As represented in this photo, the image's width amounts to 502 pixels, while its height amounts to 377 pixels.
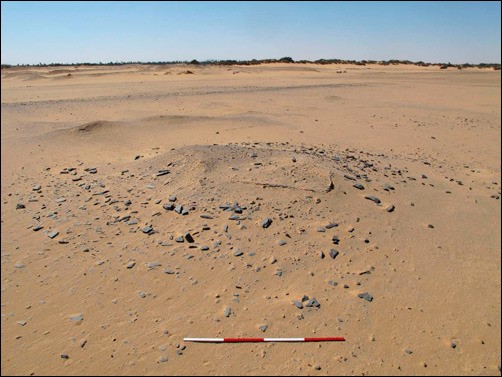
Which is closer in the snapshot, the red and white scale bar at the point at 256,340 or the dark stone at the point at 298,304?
the red and white scale bar at the point at 256,340

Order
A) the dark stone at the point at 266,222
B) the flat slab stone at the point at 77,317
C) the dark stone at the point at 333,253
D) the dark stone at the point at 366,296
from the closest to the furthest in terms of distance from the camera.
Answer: the flat slab stone at the point at 77,317, the dark stone at the point at 366,296, the dark stone at the point at 333,253, the dark stone at the point at 266,222

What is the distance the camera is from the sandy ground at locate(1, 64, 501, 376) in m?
2.69

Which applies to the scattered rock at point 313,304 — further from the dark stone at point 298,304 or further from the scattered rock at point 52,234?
the scattered rock at point 52,234

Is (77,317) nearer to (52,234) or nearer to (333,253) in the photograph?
(52,234)

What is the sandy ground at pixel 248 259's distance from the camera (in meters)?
2.69

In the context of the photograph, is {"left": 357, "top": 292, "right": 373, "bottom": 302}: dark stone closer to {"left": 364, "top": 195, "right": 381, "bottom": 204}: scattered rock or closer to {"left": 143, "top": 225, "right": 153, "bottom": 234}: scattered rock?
{"left": 364, "top": 195, "right": 381, "bottom": 204}: scattered rock

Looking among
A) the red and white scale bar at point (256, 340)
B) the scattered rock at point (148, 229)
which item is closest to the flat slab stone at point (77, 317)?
the red and white scale bar at point (256, 340)

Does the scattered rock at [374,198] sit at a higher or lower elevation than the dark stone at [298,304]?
higher

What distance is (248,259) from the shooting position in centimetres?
362

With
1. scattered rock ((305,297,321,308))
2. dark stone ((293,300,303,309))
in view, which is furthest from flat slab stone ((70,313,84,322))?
scattered rock ((305,297,321,308))

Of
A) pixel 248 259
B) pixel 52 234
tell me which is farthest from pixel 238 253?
pixel 52 234

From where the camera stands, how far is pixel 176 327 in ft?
9.46

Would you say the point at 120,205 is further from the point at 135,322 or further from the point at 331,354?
the point at 331,354

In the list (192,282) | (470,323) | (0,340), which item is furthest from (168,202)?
(470,323)
